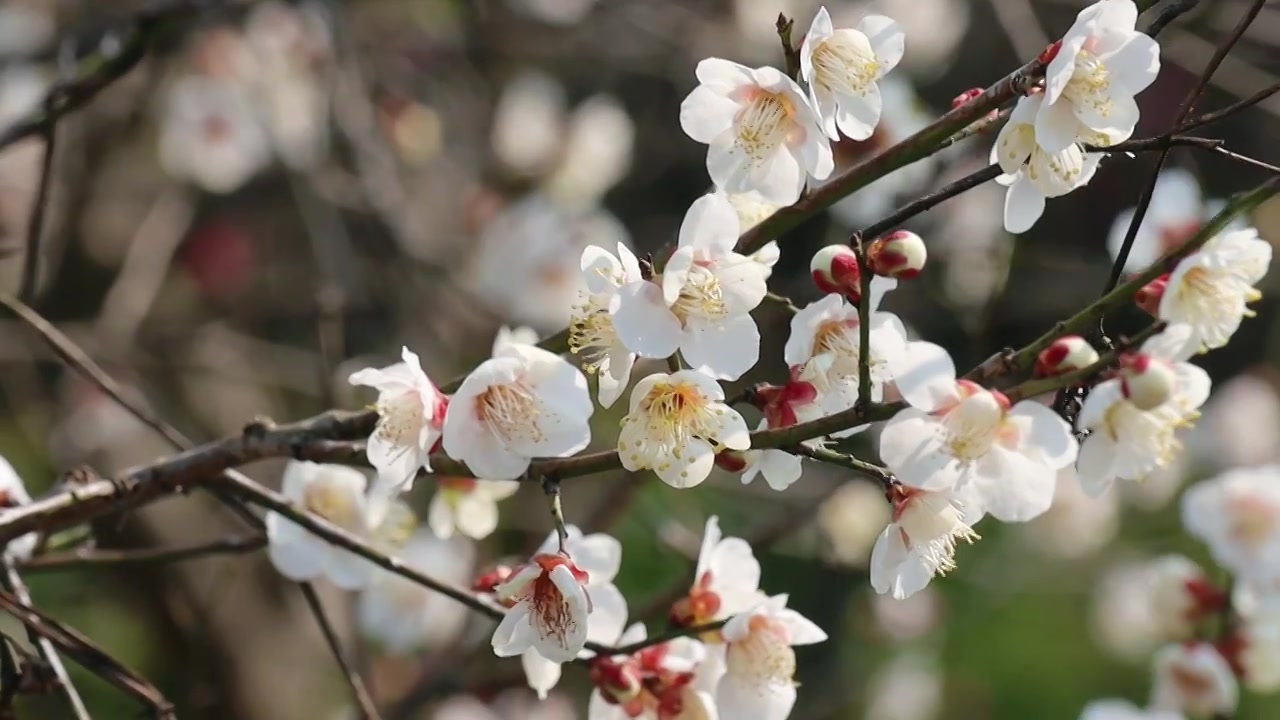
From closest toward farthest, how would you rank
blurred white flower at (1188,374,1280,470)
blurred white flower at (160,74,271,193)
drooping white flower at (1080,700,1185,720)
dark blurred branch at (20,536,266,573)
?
dark blurred branch at (20,536,266,573), drooping white flower at (1080,700,1185,720), blurred white flower at (160,74,271,193), blurred white flower at (1188,374,1280,470)

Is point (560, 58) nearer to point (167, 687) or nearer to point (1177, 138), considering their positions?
point (167, 687)

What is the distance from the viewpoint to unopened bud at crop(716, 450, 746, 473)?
0.97 meters

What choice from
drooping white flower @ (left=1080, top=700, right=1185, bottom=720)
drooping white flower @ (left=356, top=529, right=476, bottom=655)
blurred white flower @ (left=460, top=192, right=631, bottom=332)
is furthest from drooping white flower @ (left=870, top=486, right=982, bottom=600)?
blurred white flower @ (left=460, top=192, right=631, bottom=332)

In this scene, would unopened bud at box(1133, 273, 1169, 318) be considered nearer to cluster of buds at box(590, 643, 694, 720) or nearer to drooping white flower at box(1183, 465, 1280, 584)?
cluster of buds at box(590, 643, 694, 720)

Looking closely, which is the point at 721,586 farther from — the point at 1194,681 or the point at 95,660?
the point at 1194,681

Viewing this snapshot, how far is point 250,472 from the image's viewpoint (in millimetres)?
2703

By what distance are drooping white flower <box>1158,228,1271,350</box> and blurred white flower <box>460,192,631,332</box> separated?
2.09m

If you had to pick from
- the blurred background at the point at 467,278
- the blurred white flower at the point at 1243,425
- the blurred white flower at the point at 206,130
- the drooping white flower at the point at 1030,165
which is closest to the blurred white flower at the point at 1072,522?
the blurred background at the point at 467,278

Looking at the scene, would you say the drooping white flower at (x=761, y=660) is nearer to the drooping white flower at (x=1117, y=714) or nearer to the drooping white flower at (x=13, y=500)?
the drooping white flower at (x=13, y=500)

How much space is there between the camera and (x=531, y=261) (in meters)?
2.92

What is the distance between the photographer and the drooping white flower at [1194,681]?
1.76 metres

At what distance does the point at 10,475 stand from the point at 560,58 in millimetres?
2226

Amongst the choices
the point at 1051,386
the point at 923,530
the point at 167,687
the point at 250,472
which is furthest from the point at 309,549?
the point at 167,687

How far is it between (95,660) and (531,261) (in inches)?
73.8
